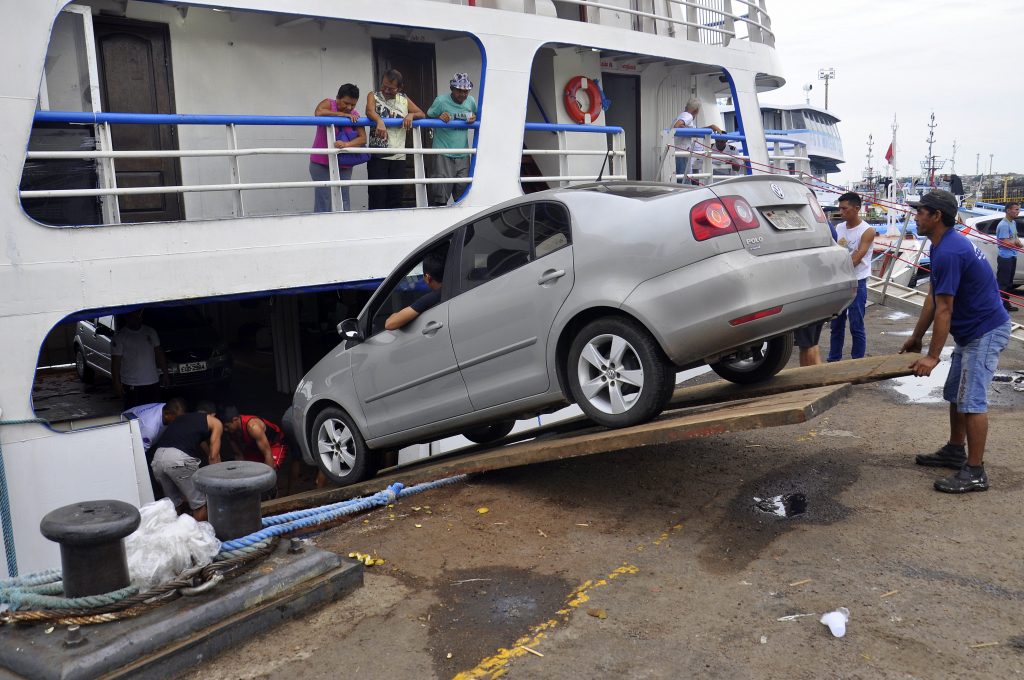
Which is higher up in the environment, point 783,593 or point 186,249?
point 186,249

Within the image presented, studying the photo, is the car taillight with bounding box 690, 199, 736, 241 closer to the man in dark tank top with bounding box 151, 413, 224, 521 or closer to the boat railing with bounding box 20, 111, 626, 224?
the boat railing with bounding box 20, 111, 626, 224

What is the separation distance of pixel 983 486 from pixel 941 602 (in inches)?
66.5

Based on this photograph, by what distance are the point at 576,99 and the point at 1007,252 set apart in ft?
33.6

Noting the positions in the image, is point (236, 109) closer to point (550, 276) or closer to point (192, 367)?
point (192, 367)

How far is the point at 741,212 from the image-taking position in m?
4.73

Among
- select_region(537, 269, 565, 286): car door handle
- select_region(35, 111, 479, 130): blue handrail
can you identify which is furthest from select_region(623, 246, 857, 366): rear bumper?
select_region(35, 111, 479, 130): blue handrail

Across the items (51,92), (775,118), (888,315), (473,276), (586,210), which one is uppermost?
(775,118)

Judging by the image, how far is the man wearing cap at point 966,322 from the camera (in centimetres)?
506

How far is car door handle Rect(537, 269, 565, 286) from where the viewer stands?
16.5 feet

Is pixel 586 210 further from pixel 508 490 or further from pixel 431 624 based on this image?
pixel 431 624

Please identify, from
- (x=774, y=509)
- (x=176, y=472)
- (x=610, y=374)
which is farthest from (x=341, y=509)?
(x=774, y=509)

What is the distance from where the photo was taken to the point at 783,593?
3.95m

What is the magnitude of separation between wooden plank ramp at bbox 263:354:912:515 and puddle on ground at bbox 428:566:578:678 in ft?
2.91

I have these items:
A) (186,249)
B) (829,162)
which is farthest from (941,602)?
(829,162)
